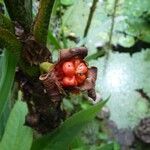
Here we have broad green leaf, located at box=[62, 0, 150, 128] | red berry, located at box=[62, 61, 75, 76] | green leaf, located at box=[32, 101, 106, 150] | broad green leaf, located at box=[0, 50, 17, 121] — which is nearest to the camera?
red berry, located at box=[62, 61, 75, 76]

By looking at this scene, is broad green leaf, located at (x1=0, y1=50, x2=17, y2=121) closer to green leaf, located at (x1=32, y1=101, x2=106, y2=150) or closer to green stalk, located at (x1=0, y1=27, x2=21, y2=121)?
green stalk, located at (x1=0, y1=27, x2=21, y2=121)

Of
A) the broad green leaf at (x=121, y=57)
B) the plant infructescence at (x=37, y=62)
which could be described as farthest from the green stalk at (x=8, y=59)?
the broad green leaf at (x=121, y=57)

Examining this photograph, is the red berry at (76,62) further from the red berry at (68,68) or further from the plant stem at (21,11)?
the plant stem at (21,11)

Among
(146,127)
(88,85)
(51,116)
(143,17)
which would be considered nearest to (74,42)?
(143,17)

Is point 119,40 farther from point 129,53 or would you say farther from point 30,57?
point 30,57

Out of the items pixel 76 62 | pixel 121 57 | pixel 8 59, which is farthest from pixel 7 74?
pixel 121 57

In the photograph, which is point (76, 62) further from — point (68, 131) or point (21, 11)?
point (68, 131)

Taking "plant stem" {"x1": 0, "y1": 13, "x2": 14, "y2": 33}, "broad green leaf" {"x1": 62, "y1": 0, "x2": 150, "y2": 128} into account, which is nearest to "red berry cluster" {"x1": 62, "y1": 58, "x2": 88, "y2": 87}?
"plant stem" {"x1": 0, "y1": 13, "x2": 14, "y2": 33}

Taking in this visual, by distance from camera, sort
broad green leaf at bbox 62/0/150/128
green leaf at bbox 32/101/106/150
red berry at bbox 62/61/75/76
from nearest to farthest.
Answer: red berry at bbox 62/61/75/76 → green leaf at bbox 32/101/106/150 → broad green leaf at bbox 62/0/150/128
